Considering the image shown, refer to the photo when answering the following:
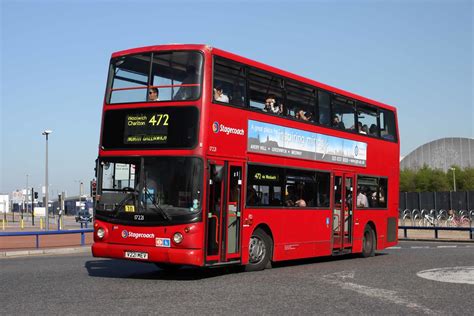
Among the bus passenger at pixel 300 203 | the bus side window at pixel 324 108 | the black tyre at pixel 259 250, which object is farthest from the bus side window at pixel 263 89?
the black tyre at pixel 259 250

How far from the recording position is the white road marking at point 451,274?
12773mm

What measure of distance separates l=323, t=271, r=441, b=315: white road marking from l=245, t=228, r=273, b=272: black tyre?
1626 millimetres

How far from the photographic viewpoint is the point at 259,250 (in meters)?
14.5

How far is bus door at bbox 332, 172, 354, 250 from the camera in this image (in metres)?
17.5

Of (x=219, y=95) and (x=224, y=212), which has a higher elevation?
(x=219, y=95)

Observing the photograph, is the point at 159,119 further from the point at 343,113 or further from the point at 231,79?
the point at 343,113

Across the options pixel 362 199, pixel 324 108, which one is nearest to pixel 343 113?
pixel 324 108

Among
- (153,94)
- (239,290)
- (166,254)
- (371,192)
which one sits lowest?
(239,290)

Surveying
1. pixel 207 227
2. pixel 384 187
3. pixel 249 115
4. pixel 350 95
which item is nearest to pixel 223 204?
pixel 207 227

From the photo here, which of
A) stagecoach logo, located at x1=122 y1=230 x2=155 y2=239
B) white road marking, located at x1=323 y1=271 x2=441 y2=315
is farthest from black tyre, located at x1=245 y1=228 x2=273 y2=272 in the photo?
stagecoach logo, located at x1=122 y1=230 x2=155 y2=239

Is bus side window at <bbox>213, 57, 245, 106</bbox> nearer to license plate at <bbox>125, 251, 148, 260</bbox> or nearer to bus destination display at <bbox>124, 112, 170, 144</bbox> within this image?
bus destination display at <bbox>124, 112, 170, 144</bbox>

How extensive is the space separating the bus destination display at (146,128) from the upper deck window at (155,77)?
34 centimetres

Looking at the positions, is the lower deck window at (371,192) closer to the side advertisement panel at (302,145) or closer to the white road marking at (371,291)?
the side advertisement panel at (302,145)

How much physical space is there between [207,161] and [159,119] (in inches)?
46.8
